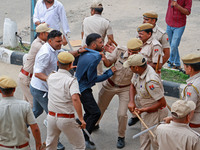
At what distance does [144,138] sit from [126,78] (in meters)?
1.09

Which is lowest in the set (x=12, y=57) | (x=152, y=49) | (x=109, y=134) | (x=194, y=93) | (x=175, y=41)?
(x=109, y=134)

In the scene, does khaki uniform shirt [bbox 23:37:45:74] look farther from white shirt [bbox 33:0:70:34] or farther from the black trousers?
white shirt [bbox 33:0:70:34]

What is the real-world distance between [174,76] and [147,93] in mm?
3266

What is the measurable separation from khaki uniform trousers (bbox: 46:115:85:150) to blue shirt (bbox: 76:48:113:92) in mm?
839

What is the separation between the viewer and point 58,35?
223 inches

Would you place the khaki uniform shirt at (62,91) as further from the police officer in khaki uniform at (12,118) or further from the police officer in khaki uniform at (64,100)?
the police officer in khaki uniform at (12,118)

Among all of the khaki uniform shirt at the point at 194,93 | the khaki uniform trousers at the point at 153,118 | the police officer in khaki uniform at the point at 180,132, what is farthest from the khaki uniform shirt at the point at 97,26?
the police officer in khaki uniform at the point at 180,132

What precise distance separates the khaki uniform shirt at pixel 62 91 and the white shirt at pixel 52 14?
321 cm

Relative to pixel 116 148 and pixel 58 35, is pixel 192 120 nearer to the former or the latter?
pixel 116 148

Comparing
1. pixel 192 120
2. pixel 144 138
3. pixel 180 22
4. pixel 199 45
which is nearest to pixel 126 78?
pixel 144 138

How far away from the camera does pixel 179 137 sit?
3779 millimetres

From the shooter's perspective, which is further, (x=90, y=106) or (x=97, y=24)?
(x=97, y=24)

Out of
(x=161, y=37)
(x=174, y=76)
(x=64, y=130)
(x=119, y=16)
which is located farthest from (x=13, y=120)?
(x=119, y=16)

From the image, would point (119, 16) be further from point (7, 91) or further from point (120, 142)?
point (7, 91)
